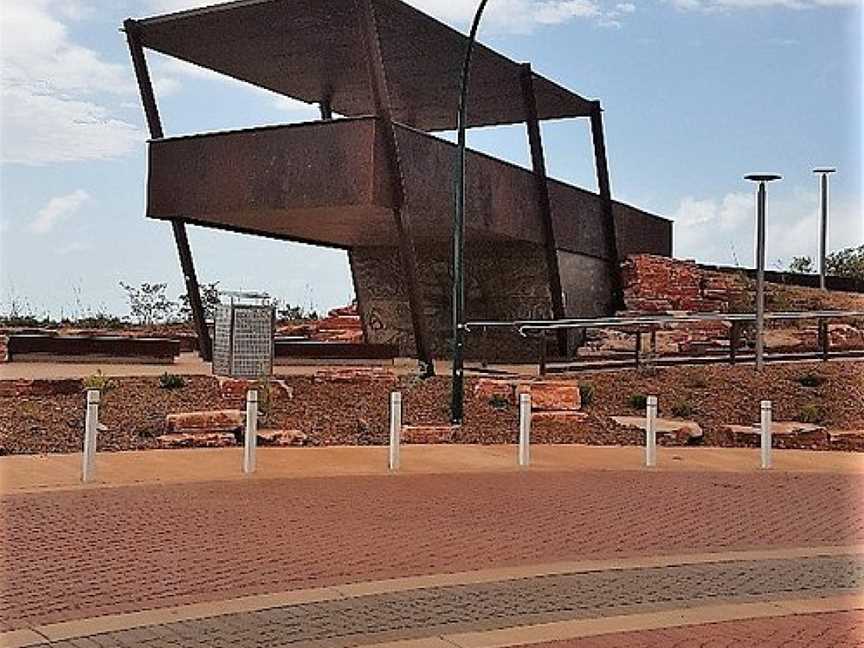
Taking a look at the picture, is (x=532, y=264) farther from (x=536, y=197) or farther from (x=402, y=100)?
(x=402, y=100)

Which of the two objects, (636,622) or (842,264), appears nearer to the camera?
(636,622)

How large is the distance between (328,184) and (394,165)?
129cm

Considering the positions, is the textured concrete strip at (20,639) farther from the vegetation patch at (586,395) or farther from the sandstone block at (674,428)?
the vegetation patch at (586,395)

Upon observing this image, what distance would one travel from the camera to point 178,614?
6.61 m

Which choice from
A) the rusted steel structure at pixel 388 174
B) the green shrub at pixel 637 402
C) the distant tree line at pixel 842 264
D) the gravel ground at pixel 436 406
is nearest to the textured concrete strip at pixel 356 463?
the gravel ground at pixel 436 406

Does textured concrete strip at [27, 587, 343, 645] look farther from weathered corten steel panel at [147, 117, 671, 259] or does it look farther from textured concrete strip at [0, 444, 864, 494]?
weathered corten steel panel at [147, 117, 671, 259]

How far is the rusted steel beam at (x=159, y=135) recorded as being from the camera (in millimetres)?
22922

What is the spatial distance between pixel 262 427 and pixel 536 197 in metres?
11.9

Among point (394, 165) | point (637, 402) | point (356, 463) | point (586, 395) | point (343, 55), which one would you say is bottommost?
point (356, 463)

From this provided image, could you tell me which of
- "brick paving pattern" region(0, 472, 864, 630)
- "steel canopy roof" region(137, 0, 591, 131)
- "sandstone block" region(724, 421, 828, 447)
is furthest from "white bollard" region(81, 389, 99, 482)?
"sandstone block" region(724, 421, 828, 447)

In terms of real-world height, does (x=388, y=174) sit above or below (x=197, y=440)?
above

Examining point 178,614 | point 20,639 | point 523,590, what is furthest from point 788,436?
point 20,639

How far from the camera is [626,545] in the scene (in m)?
9.32

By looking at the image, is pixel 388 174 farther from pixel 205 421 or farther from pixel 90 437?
pixel 90 437
